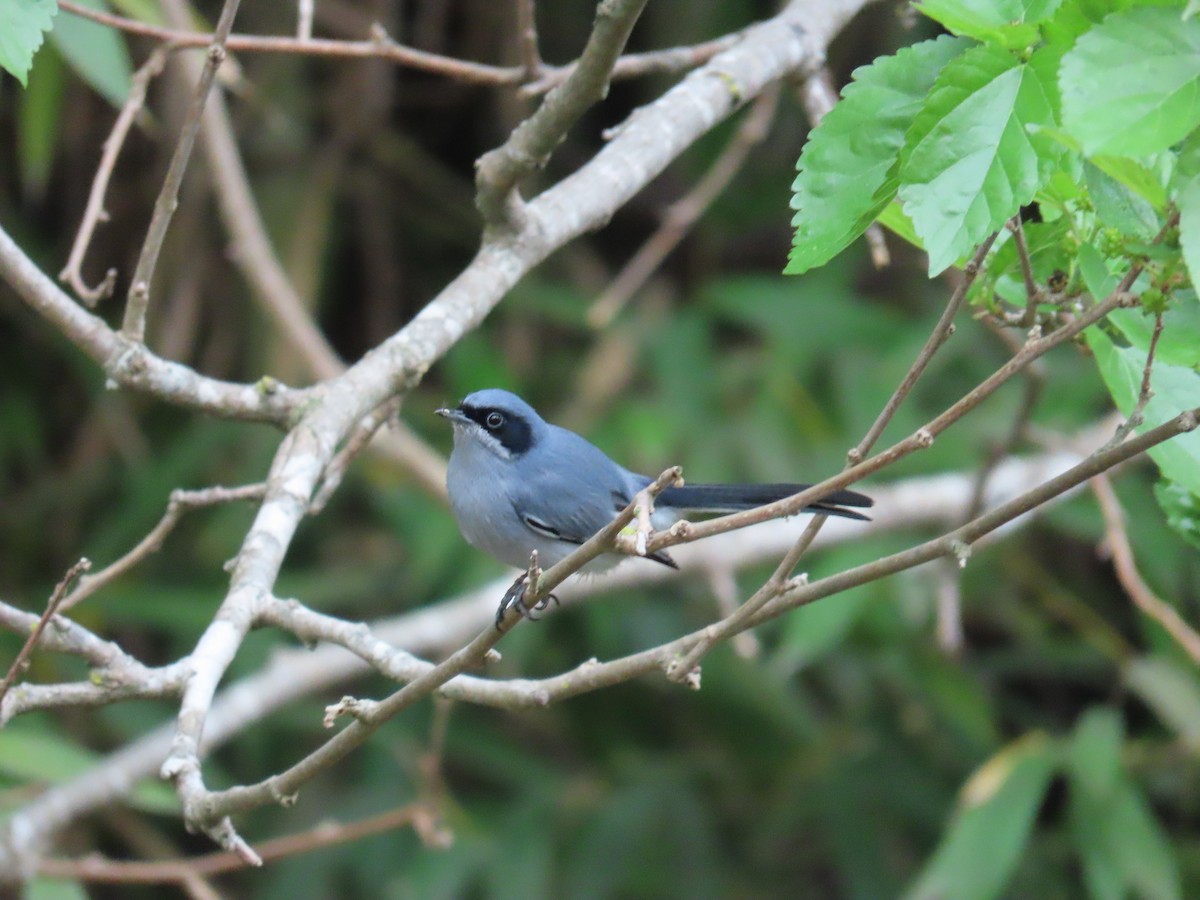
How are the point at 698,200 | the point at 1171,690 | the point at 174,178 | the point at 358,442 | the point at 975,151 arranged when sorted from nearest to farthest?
the point at 975,151, the point at 174,178, the point at 358,442, the point at 698,200, the point at 1171,690

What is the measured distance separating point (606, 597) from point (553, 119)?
321 centimetres

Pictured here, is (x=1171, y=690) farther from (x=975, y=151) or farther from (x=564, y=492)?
(x=975, y=151)

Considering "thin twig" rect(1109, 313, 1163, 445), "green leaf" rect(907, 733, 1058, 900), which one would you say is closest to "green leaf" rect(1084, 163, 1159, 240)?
"thin twig" rect(1109, 313, 1163, 445)

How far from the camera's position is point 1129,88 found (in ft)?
4.33

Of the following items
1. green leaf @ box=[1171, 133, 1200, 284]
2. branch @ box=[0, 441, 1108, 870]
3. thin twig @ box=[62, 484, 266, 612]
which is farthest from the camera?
branch @ box=[0, 441, 1108, 870]

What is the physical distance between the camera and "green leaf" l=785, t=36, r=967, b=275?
5.17 ft

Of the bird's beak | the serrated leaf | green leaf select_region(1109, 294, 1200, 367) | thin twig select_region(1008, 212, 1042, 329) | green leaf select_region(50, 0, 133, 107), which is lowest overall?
the serrated leaf

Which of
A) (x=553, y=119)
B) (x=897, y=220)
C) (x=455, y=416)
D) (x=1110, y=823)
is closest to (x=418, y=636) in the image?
(x=455, y=416)

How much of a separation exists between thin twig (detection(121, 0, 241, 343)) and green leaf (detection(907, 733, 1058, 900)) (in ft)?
10.8

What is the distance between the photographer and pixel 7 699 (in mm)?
2010

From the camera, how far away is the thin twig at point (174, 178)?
2.10m

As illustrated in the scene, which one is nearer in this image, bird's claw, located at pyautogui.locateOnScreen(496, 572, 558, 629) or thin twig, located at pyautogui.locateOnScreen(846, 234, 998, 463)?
thin twig, located at pyautogui.locateOnScreen(846, 234, 998, 463)

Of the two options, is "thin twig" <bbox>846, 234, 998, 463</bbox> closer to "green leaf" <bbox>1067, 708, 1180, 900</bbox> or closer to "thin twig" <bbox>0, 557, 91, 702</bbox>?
"thin twig" <bbox>0, 557, 91, 702</bbox>

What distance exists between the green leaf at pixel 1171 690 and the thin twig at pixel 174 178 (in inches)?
164
